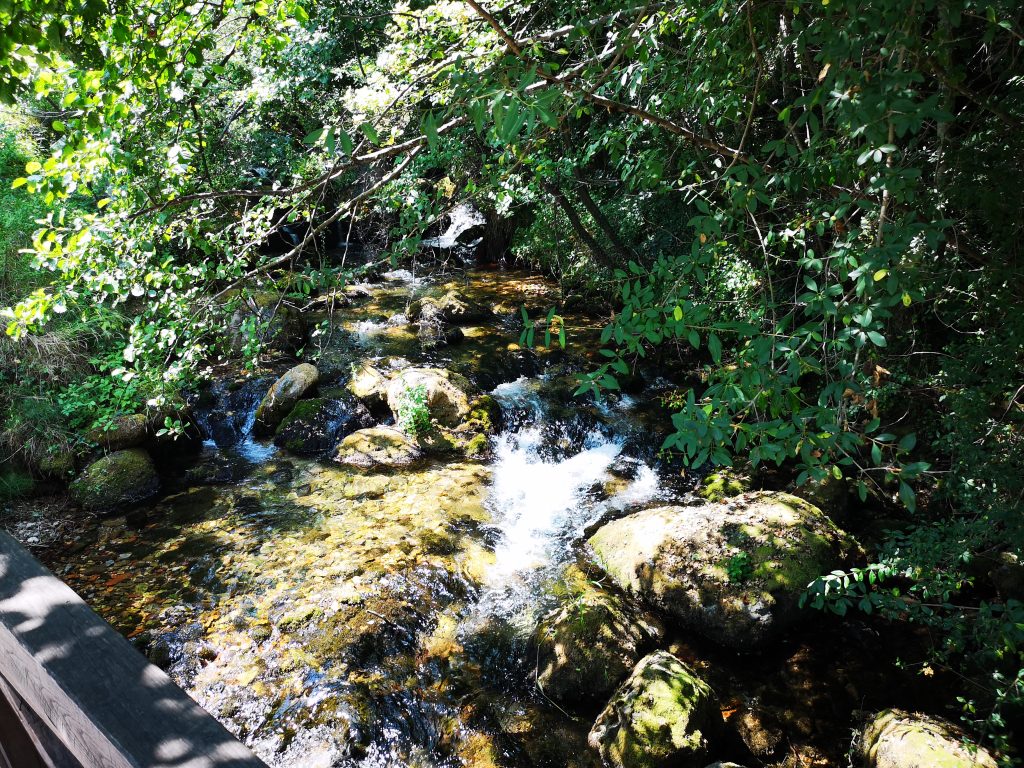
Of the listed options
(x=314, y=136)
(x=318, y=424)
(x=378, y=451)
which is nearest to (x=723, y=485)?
(x=378, y=451)

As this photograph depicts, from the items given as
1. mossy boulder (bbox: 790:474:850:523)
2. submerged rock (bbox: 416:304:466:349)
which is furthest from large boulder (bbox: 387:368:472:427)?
mossy boulder (bbox: 790:474:850:523)

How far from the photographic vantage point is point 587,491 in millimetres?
6730

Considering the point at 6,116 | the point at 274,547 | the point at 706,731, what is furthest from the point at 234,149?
the point at 706,731

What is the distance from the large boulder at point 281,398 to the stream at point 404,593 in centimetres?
25

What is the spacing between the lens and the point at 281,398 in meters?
8.35

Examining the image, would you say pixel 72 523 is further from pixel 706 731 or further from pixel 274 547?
pixel 706 731

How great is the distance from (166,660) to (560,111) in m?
4.83

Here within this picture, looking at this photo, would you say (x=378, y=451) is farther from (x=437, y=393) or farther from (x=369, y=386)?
(x=369, y=386)

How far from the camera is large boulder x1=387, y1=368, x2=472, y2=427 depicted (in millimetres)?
7895

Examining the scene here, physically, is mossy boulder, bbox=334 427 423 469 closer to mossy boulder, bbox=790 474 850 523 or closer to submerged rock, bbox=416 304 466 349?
submerged rock, bbox=416 304 466 349

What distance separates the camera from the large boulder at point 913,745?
3.08 metres

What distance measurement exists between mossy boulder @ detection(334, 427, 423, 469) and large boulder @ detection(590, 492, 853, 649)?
114 inches

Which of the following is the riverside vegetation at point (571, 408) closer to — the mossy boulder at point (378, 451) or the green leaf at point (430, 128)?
the mossy boulder at point (378, 451)

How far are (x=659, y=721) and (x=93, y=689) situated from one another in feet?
10.9
